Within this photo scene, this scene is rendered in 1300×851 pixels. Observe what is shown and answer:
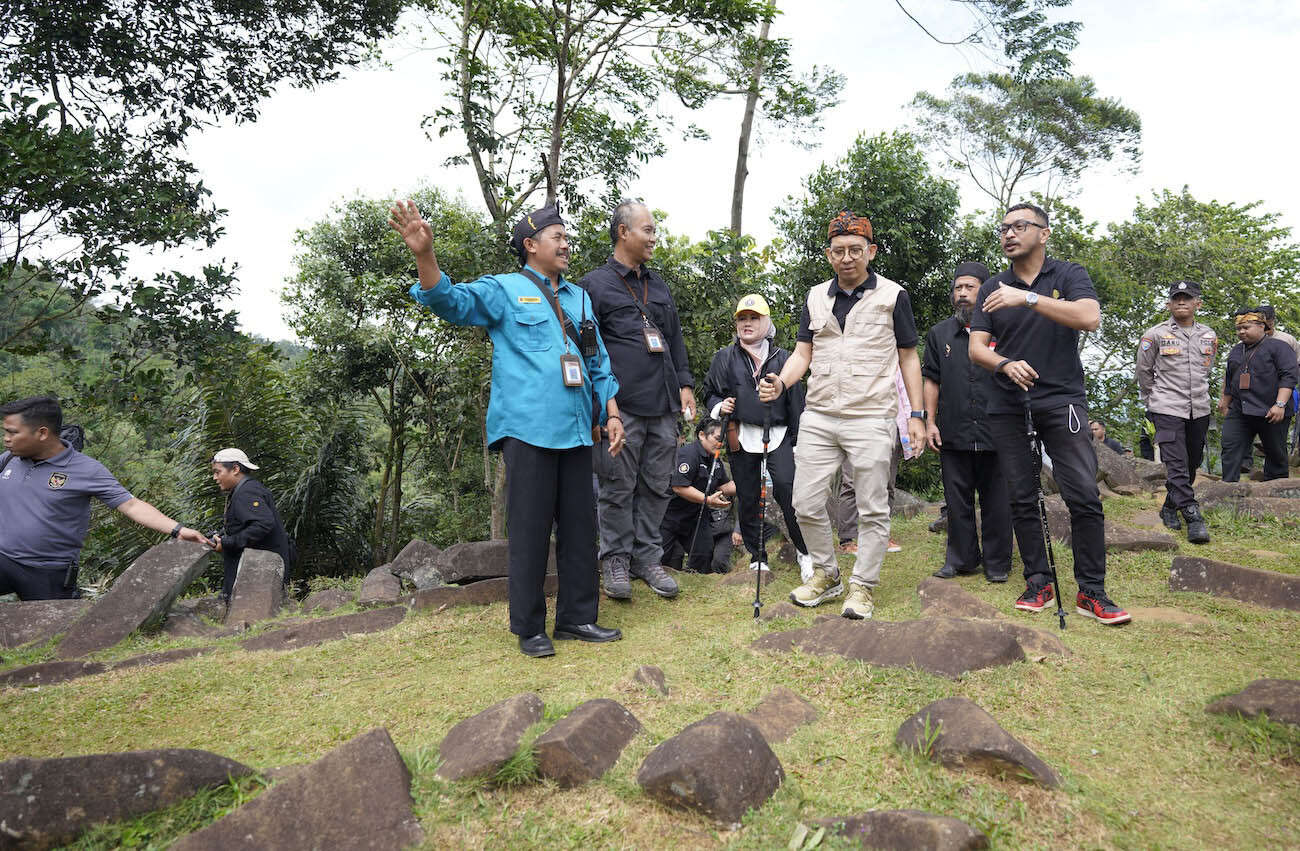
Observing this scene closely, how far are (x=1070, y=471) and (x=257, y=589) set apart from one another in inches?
203

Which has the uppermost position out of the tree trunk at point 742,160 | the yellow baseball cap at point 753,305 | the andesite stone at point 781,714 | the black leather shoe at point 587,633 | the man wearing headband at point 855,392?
the tree trunk at point 742,160

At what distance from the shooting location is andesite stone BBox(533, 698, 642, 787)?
2.29m

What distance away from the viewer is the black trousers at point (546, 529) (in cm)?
374

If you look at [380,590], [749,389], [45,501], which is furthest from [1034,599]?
[45,501]

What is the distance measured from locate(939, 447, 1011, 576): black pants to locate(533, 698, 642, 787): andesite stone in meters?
3.27

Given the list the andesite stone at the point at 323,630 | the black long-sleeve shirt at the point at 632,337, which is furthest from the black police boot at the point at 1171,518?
the andesite stone at the point at 323,630

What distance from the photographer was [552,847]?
203cm

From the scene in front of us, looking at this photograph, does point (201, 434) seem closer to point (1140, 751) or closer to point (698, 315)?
point (698, 315)

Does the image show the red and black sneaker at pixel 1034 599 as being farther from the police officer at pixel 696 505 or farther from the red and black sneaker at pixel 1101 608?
the police officer at pixel 696 505

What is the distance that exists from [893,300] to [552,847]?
3.19 m

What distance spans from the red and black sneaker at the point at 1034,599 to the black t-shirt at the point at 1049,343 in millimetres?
941

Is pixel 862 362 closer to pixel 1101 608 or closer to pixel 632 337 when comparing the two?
pixel 632 337

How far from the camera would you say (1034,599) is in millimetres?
4199

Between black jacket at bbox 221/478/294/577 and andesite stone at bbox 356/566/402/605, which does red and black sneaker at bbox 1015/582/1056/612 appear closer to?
andesite stone at bbox 356/566/402/605
